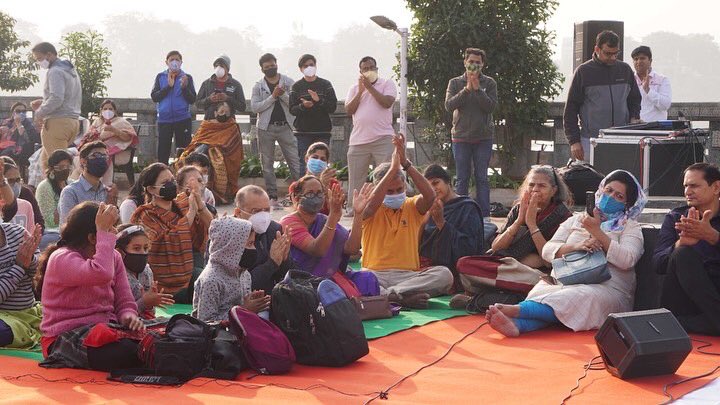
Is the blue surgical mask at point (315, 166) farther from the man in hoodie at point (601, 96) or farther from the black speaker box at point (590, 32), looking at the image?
the black speaker box at point (590, 32)

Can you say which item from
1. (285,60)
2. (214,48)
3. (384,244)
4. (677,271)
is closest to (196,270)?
(384,244)

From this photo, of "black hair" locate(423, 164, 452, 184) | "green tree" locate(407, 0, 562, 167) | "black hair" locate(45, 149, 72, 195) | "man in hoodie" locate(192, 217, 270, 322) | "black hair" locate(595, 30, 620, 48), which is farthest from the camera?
"green tree" locate(407, 0, 562, 167)

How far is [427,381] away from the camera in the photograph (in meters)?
6.52

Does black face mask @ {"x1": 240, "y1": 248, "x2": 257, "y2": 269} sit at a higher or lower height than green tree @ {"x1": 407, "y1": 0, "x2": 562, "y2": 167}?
lower

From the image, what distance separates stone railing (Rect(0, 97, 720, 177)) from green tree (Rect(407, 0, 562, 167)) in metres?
0.18

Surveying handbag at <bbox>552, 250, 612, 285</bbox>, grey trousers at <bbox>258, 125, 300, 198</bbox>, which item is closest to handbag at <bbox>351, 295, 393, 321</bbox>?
handbag at <bbox>552, 250, 612, 285</bbox>

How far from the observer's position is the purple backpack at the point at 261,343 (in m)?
6.62

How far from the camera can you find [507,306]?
7758 mm

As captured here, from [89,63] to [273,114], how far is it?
4889mm

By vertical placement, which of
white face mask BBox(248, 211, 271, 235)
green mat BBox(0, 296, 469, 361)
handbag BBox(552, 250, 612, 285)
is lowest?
green mat BBox(0, 296, 469, 361)

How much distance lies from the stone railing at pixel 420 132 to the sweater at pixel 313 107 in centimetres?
211

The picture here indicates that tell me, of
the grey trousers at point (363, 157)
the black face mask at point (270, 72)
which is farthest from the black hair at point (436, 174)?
the black face mask at point (270, 72)

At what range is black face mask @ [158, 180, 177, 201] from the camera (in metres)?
8.62

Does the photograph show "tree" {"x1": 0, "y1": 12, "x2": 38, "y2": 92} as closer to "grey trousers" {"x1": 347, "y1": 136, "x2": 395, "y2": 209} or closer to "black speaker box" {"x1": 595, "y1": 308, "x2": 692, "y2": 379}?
"grey trousers" {"x1": 347, "y1": 136, "x2": 395, "y2": 209}
